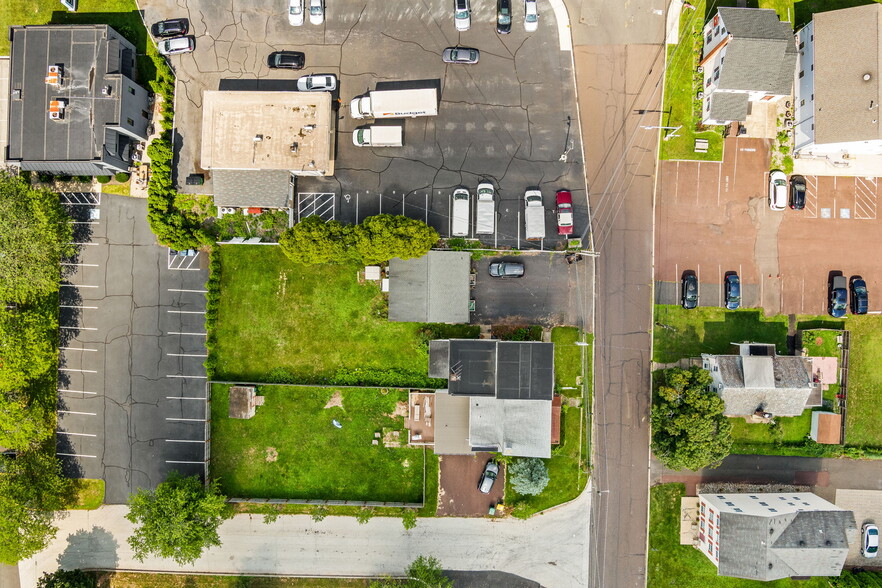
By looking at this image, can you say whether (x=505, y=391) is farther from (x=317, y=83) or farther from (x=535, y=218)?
(x=317, y=83)

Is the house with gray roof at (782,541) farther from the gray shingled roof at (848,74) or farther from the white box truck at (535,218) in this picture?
the gray shingled roof at (848,74)

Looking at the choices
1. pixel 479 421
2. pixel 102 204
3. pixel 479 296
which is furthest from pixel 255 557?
pixel 102 204

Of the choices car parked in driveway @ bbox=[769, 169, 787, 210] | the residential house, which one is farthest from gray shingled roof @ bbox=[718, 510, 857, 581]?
the residential house

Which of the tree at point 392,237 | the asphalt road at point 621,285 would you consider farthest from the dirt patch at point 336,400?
the asphalt road at point 621,285

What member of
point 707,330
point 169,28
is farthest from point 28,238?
point 707,330

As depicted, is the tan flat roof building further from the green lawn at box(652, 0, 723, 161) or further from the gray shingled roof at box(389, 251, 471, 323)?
the green lawn at box(652, 0, 723, 161)
